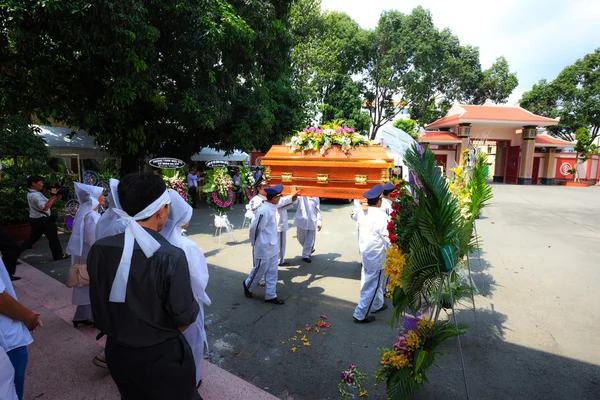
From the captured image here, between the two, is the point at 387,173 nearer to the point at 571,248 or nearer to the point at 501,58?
the point at 571,248

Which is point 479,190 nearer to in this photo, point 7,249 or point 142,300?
point 142,300

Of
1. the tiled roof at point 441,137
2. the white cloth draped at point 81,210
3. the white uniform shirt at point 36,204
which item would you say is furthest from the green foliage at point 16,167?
the tiled roof at point 441,137

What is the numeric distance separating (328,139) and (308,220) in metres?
2.06

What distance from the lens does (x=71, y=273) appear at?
3072mm

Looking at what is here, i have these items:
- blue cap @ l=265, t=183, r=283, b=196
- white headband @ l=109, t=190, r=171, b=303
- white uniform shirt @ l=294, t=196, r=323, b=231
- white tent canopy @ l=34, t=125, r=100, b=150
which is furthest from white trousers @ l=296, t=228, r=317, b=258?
white tent canopy @ l=34, t=125, r=100, b=150

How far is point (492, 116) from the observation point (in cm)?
2234

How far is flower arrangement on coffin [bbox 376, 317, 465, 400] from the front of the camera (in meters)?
2.33

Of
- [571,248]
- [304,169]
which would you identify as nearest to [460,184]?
[304,169]

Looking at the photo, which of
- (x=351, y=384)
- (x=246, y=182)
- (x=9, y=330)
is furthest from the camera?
(x=246, y=182)

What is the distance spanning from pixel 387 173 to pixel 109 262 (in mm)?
3289

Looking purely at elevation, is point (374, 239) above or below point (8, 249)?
above

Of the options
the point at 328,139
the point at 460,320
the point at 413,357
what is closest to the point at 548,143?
the point at 460,320

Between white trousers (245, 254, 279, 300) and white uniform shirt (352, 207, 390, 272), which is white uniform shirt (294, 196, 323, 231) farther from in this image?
white uniform shirt (352, 207, 390, 272)

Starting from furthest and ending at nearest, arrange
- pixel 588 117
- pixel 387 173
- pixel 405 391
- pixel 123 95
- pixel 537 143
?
1. pixel 588 117
2. pixel 537 143
3. pixel 123 95
4. pixel 387 173
5. pixel 405 391
